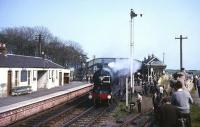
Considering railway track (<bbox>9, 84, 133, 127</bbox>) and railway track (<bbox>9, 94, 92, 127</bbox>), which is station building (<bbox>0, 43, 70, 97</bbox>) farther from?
railway track (<bbox>9, 94, 92, 127</bbox>)

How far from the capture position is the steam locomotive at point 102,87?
95.9 ft

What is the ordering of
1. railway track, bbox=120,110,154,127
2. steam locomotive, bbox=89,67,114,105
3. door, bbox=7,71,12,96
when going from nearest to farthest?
railway track, bbox=120,110,154,127 < steam locomotive, bbox=89,67,114,105 < door, bbox=7,71,12,96

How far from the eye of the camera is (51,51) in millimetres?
96000

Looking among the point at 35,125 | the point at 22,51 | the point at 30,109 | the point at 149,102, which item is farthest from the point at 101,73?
the point at 22,51

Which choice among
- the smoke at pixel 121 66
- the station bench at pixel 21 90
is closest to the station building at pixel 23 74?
the station bench at pixel 21 90

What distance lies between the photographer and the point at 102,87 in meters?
29.6

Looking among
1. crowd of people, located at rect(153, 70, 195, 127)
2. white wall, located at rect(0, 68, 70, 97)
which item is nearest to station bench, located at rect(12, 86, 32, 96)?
white wall, located at rect(0, 68, 70, 97)

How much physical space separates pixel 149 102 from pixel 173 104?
2208cm

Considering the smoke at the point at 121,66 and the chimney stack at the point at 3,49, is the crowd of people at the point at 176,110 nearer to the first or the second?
the smoke at the point at 121,66

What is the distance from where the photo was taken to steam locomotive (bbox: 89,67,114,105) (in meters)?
29.2

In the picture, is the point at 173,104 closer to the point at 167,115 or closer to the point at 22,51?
the point at 167,115

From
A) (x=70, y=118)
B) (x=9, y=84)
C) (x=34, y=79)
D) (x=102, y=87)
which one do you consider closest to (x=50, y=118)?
(x=70, y=118)

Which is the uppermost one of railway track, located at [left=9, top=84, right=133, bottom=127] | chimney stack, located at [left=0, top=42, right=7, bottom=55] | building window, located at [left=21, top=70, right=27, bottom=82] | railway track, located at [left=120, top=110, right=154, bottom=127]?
chimney stack, located at [left=0, top=42, right=7, bottom=55]

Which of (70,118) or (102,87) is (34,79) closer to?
(102,87)
